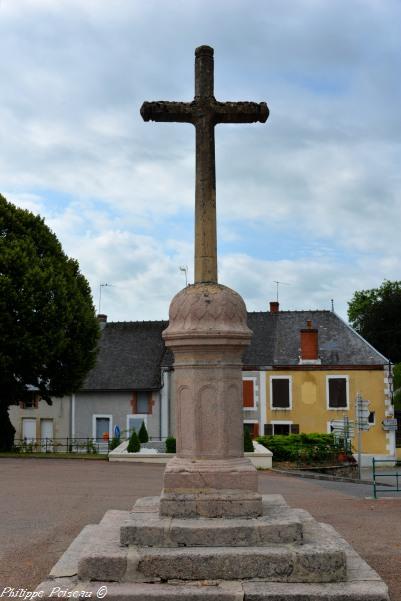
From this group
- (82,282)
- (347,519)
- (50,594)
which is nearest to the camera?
(50,594)

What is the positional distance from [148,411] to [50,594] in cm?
2897

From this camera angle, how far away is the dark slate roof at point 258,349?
113 feet

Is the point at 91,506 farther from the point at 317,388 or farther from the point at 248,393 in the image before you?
the point at 317,388

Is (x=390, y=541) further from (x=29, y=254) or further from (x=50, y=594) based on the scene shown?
(x=29, y=254)

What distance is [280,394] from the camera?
112 feet

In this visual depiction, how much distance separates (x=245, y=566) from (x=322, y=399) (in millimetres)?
28338

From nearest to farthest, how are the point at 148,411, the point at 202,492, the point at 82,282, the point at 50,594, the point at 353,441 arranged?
the point at 50,594
the point at 202,492
the point at 82,282
the point at 353,441
the point at 148,411

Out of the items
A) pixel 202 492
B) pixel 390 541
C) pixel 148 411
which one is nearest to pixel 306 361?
pixel 148 411

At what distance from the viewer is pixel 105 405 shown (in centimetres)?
3541

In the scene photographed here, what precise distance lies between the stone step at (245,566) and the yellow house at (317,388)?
91.2 feet

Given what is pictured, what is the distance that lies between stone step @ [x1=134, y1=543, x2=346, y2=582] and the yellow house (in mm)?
27785

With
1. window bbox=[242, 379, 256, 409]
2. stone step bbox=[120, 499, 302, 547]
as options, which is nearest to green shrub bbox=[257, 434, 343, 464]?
window bbox=[242, 379, 256, 409]

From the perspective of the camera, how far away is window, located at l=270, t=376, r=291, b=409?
3409 centimetres

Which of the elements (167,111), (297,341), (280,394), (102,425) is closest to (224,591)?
(167,111)
